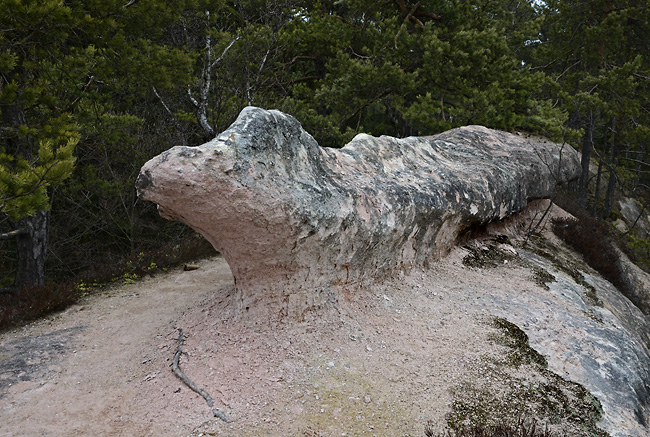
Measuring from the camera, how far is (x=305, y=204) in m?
4.17

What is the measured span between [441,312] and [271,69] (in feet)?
33.4

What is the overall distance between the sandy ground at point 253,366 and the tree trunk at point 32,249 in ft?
10.5

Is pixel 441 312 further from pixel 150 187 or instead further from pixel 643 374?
pixel 150 187

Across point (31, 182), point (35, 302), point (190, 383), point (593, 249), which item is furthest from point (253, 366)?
point (593, 249)

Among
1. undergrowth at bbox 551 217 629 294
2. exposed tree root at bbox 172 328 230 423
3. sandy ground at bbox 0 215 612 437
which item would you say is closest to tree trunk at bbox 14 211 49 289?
sandy ground at bbox 0 215 612 437

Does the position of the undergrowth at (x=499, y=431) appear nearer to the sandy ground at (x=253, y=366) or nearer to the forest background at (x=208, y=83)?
the sandy ground at (x=253, y=366)

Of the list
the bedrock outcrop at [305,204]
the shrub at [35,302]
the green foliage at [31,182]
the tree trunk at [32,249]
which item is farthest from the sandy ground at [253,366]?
the tree trunk at [32,249]

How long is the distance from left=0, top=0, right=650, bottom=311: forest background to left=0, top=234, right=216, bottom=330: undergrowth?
2.0 inches

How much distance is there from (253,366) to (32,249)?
6.55m

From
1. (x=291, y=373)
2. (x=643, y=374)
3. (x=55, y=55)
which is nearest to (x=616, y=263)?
(x=643, y=374)

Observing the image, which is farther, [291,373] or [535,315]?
[535,315]

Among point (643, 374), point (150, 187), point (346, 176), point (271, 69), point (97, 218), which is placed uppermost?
point (271, 69)

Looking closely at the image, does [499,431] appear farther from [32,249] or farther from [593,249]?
[32,249]

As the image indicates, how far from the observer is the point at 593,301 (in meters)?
6.63
